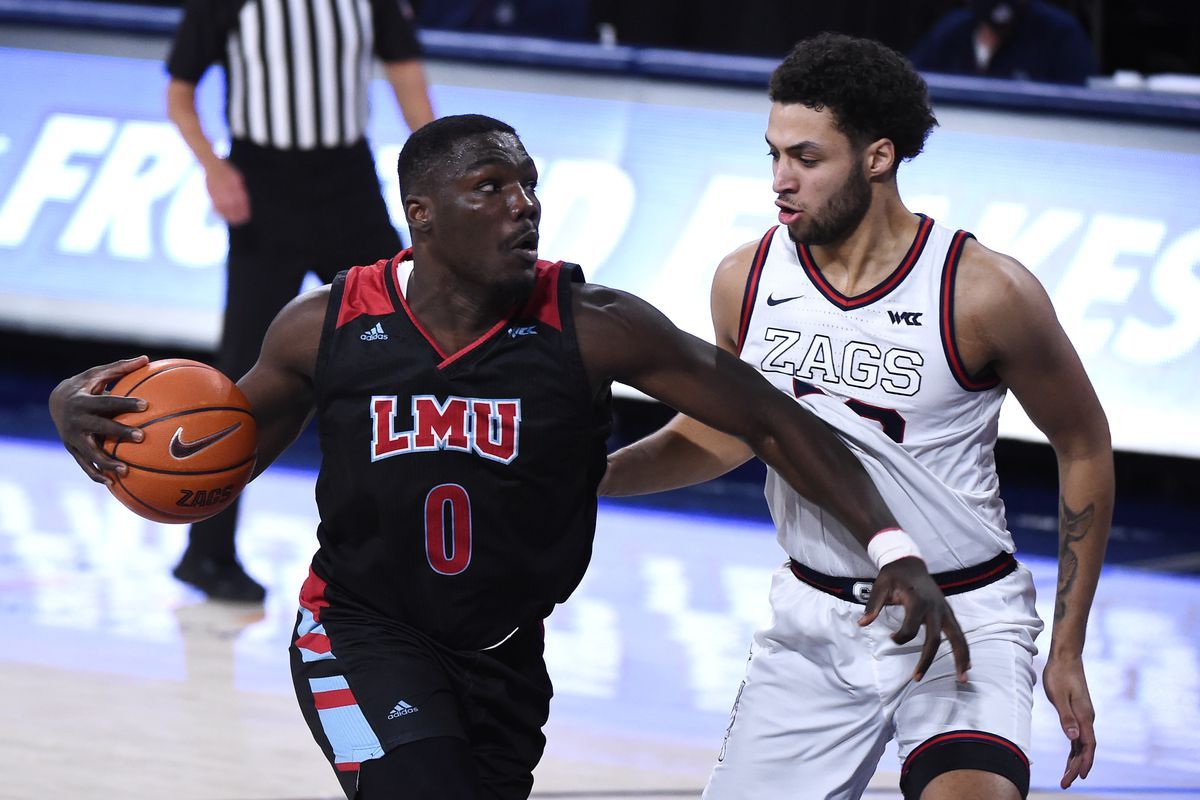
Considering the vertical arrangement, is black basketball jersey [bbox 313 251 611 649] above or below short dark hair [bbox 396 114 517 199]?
below

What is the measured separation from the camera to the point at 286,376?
3.32 meters

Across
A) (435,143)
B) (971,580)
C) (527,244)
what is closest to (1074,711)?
(971,580)

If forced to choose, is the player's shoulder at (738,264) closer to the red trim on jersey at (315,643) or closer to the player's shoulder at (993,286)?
the player's shoulder at (993,286)

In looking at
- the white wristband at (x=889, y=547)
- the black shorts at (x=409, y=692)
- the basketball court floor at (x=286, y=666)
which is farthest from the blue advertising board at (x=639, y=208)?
the white wristband at (x=889, y=547)

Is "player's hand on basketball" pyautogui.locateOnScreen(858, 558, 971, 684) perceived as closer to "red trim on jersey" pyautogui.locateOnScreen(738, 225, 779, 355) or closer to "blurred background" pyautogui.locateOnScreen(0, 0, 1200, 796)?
"red trim on jersey" pyautogui.locateOnScreen(738, 225, 779, 355)

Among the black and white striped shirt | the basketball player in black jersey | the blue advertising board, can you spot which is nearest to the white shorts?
the basketball player in black jersey

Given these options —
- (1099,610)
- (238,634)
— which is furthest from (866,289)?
(1099,610)

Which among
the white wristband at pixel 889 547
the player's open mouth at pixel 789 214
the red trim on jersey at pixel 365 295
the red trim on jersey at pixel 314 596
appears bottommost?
the red trim on jersey at pixel 314 596

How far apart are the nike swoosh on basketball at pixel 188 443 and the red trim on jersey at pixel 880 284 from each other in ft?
3.91

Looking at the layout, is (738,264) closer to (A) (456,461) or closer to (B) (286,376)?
(A) (456,461)

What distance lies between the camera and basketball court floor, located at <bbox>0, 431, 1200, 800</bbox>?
15.0ft

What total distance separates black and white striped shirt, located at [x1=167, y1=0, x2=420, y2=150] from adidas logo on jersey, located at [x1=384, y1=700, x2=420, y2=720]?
3.32 m

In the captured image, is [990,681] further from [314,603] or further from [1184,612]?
[1184,612]

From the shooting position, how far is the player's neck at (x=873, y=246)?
329 centimetres
